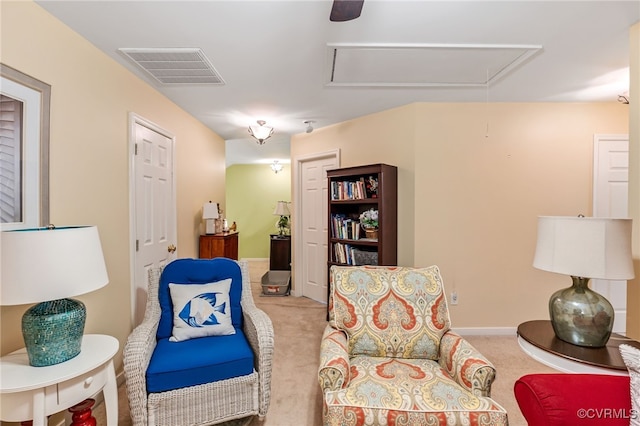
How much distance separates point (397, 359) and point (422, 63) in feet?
6.58

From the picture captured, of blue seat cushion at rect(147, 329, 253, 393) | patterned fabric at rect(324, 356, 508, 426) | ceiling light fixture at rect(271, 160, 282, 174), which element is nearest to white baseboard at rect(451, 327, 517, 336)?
patterned fabric at rect(324, 356, 508, 426)

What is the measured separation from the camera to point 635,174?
1.75 meters

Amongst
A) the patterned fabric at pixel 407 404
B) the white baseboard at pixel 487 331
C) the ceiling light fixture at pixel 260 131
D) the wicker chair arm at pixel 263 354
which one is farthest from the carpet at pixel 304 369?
the ceiling light fixture at pixel 260 131

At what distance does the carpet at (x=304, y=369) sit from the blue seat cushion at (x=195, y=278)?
1.89ft

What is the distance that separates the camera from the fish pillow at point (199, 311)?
1914 millimetres

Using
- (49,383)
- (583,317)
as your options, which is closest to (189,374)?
(49,383)

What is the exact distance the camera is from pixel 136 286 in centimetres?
239

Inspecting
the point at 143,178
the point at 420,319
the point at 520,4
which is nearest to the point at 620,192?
the point at 520,4

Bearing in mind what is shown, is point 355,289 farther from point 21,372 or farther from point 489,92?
point 489,92

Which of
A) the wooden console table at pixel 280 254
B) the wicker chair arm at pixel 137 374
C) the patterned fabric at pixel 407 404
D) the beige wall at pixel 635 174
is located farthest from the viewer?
the wooden console table at pixel 280 254

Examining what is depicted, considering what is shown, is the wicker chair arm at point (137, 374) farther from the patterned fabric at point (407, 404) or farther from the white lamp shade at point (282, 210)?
the white lamp shade at point (282, 210)

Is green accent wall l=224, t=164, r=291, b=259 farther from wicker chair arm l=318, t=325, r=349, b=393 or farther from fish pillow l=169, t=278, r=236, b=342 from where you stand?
wicker chair arm l=318, t=325, r=349, b=393

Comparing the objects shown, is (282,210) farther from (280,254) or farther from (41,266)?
(41,266)

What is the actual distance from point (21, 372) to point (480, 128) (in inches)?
144
